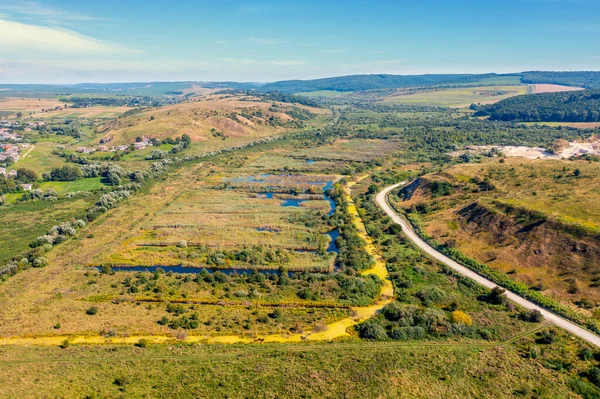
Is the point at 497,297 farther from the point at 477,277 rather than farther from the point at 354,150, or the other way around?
the point at 354,150

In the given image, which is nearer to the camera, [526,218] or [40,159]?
[526,218]

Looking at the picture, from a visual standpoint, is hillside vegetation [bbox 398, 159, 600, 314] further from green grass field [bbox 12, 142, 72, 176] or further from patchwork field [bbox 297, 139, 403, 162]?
green grass field [bbox 12, 142, 72, 176]

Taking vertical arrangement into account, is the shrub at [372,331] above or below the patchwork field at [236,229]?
below

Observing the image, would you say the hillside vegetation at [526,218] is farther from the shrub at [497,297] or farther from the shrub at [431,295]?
the shrub at [431,295]

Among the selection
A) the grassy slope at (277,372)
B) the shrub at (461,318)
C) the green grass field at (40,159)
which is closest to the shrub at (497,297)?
the shrub at (461,318)

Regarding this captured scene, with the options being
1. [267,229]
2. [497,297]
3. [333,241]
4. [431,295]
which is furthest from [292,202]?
[497,297]

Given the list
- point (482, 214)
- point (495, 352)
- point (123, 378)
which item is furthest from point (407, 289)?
point (123, 378)

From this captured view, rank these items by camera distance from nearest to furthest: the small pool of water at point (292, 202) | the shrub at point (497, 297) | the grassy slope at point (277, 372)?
the grassy slope at point (277, 372) < the shrub at point (497, 297) < the small pool of water at point (292, 202)
